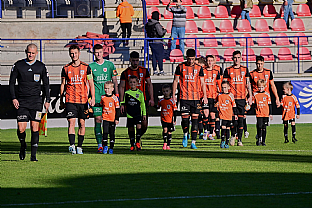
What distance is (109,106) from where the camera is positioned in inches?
417

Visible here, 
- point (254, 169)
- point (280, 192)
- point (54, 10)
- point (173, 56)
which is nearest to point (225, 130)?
point (254, 169)

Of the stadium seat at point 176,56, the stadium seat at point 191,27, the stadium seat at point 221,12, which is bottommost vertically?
the stadium seat at point 176,56

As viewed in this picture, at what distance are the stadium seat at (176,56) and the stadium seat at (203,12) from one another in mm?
5672

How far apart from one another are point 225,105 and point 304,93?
31.0ft

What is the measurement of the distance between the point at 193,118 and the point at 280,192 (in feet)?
19.0

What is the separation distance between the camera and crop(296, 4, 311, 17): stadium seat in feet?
85.5

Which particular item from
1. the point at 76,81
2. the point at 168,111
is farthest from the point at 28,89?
the point at 168,111

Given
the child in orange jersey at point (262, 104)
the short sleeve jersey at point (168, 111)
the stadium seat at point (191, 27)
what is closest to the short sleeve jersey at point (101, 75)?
the short sleeve jersey at point (168, 111)

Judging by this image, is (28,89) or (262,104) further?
(262,104)

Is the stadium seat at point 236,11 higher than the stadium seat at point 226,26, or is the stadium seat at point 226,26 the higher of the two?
the stadium seat at point 236,11

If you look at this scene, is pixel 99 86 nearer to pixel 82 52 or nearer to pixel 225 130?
pixel 225 130

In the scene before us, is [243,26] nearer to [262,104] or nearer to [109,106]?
[262,104]

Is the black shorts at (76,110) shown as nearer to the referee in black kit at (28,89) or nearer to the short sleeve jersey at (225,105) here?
the referee in black kit at (28,89)

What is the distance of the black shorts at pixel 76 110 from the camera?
10.1 meters
